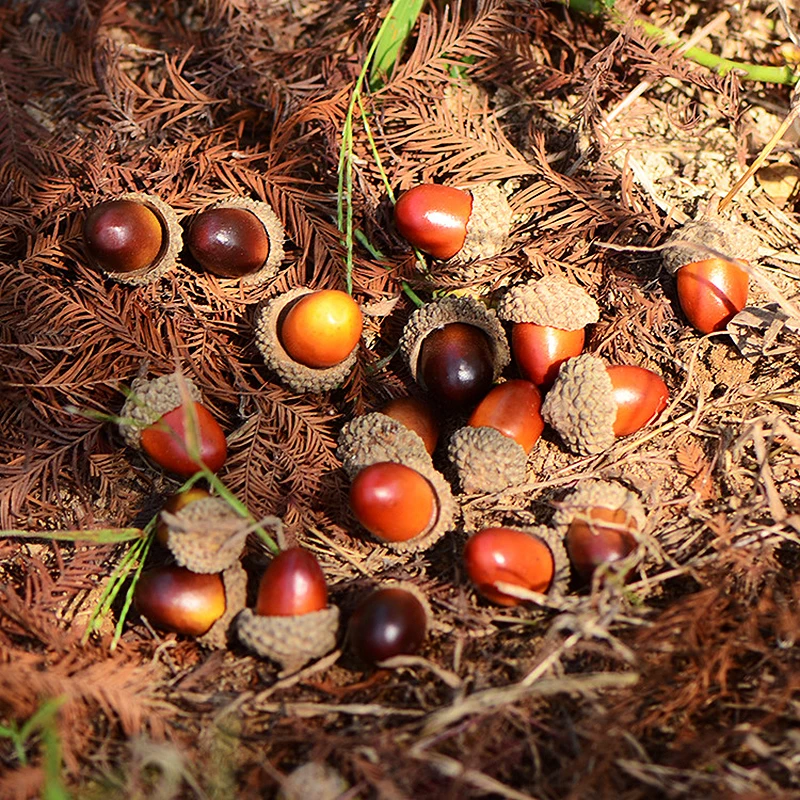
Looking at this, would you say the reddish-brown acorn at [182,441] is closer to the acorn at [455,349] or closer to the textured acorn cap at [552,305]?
the acorn at [455,349]

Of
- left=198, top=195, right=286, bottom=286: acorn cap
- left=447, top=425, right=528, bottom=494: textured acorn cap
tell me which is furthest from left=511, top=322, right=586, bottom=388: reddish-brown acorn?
left=198, top=195, right=286, bottom=286: acorn cap

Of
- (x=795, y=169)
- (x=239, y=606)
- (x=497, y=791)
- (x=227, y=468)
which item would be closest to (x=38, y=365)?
(x=227, y=468)

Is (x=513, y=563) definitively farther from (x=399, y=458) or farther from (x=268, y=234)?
(x=268, y=234)

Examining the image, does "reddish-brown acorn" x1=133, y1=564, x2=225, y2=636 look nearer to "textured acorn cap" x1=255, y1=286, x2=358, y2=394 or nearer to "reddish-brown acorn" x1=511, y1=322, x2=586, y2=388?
"textured acorn cap" x1=255, y1=286, x2=358, y2=394

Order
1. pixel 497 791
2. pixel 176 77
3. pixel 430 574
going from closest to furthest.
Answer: pixel 497 791 < pixel 430 574 < pixel 176 77

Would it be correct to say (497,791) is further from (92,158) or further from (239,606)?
(92,158)
